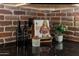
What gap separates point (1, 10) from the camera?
6.24 feet

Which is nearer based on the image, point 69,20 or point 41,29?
point 41,29

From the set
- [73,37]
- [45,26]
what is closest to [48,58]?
[45,26]

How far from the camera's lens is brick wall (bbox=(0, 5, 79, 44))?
1928mm

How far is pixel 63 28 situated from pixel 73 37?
0.64ft

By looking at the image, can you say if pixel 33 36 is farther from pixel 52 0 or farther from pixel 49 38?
pixel 52 0

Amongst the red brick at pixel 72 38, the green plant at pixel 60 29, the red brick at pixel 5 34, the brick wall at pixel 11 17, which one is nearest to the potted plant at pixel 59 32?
the green plant at pixel 60 29

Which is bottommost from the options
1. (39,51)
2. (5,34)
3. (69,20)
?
(39,51)

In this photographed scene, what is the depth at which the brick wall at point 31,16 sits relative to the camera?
193 cm

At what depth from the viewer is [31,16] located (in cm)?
206

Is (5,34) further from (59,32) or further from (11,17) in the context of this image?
(59,32)

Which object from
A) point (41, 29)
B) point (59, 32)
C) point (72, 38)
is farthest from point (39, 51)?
point (72, 38)

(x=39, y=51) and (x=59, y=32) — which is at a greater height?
(x=59, y=32)

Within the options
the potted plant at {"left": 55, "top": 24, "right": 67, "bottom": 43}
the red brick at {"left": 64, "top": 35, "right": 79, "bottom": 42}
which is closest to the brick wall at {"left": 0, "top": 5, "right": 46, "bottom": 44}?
the potted plant at {"left": 55, "top": 24, "right": 67, "bottom": 43}

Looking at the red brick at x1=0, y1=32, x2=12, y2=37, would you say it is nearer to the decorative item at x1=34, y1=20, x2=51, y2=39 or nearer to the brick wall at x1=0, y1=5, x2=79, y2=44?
the brick wall at x1=0, y1=5, x2=79, y2=44
